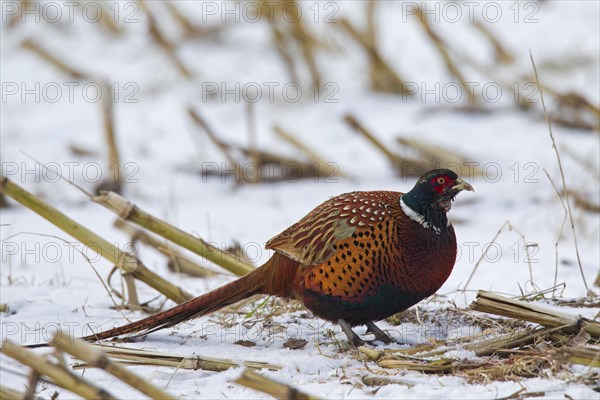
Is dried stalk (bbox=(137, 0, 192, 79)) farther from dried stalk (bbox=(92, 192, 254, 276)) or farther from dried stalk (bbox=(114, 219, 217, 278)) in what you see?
dried stalk (bbox=(92, 192, 254, 276))

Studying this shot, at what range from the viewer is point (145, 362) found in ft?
10.0

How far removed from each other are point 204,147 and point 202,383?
5217 millimetres

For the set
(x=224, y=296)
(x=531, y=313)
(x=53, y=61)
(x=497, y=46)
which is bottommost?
(x=224, y=296)

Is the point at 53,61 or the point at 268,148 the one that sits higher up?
the point at 53,61

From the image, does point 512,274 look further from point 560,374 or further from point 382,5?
point 382,5

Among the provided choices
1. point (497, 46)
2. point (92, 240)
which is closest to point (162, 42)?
point (497, 46)

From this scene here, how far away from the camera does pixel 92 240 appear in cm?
387

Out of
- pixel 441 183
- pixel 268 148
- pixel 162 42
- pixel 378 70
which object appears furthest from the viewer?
pixel 162 42

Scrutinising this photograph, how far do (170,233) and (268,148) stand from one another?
3.76m

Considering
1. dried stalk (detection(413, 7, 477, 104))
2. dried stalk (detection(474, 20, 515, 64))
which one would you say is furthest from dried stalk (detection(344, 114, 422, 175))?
dried stalk (detection(474, 20, 515, 64))

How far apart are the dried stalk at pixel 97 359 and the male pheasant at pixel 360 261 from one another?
3.87 ft

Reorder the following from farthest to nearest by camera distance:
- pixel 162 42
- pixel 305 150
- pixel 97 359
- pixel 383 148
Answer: pixel 162 42 < pixel 305 150 < pixel 383 148 < pixel 97 359

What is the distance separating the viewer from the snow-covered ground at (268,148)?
3.56m

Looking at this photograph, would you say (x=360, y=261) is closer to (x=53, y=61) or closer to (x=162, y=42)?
(x=162, y=42)
